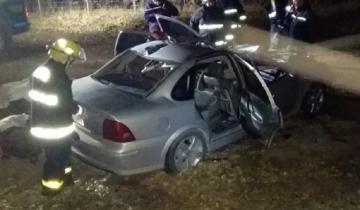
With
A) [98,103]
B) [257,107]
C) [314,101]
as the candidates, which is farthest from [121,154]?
[314,101]

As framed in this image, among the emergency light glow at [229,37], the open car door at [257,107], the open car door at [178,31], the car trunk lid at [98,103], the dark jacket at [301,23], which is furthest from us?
the emergency light glow at [229,37]

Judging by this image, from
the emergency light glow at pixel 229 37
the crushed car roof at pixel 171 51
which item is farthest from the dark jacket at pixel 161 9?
the crushed car roof at pixel 171 51

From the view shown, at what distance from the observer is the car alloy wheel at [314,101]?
26.6 ft

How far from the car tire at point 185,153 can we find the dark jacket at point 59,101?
4.25 feet

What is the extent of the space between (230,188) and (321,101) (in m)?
3.16

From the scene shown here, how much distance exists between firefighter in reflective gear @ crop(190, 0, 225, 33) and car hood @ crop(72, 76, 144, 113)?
4296 mm

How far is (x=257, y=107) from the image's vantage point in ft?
21.6

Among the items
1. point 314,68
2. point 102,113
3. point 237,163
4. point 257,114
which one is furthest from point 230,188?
point 314,68

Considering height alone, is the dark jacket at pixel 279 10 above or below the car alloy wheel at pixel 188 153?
Answer: above

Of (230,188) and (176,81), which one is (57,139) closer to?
(176,81)

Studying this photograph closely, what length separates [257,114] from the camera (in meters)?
6.60

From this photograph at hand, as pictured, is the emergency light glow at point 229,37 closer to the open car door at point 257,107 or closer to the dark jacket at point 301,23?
the dark jacket at point 301,23

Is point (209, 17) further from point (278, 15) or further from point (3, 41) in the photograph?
point (3, 41)

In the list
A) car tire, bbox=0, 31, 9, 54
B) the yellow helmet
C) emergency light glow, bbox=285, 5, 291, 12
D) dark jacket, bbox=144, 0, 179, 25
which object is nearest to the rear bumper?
the yellow helmet
